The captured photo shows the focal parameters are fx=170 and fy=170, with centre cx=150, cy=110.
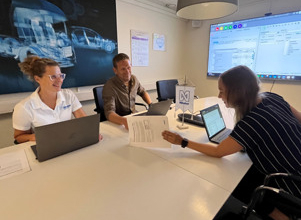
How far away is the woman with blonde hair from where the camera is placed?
127 centimetres

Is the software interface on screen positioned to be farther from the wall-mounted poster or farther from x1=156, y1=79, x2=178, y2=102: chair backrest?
the wall-mounted poster

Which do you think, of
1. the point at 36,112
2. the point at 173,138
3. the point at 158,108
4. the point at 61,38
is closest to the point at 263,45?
the point at 158,108

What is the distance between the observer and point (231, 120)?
1739 mm

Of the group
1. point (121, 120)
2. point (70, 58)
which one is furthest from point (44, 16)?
point (121, 120)

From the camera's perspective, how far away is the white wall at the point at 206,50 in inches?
114

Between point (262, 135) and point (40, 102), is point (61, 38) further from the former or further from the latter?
point (262, 135)

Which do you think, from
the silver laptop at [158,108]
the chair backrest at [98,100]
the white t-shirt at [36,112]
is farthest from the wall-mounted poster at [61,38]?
the silver laptop at [158,108]

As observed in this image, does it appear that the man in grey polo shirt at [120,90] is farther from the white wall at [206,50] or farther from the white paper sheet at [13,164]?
the white wall at [206,50]

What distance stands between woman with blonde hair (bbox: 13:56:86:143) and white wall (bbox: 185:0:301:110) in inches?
129

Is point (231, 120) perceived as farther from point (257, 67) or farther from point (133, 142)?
point (257, 67)

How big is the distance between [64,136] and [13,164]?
1.03 ft

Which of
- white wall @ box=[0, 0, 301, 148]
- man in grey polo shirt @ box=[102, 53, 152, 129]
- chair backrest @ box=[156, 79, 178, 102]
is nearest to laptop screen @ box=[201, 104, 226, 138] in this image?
Answer: man in grey polo shirt @ box=[102, 53, 152, 129]

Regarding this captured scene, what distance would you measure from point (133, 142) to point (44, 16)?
6.47 feet

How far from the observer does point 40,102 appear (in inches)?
52.8
